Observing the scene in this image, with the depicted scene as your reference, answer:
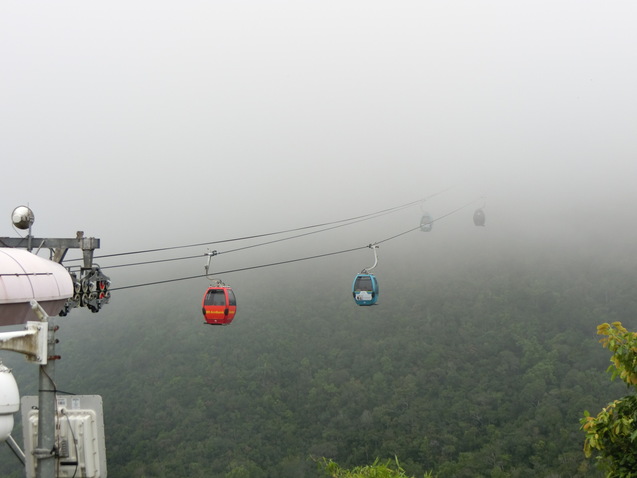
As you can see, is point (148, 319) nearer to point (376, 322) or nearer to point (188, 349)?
point (188, 349)

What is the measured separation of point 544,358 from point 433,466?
50160 millimetres

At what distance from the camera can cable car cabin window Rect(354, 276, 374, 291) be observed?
91.1 feet

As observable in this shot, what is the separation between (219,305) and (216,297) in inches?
12.9

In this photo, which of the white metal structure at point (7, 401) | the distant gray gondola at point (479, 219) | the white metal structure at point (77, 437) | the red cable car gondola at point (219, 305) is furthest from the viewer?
the distant gray gondola at point (479, 219)

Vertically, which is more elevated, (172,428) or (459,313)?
(459,313)

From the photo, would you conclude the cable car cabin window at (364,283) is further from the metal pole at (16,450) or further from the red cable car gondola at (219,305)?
the metal pole at (16,450)

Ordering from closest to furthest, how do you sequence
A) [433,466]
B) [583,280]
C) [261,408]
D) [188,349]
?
1. [433,466]
2. [261,408]
3. [188,349]
4. [583,280]

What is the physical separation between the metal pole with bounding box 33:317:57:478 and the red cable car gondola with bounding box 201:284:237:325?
16.3 meters

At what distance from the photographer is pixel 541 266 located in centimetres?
19788

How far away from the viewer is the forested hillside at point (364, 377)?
4055 inches

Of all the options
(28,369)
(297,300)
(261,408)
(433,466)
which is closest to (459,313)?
(297,300)

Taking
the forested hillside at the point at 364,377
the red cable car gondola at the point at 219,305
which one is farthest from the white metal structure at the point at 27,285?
the forested hillside at the point at 364,377

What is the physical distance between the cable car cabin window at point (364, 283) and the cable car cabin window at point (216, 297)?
702 cm

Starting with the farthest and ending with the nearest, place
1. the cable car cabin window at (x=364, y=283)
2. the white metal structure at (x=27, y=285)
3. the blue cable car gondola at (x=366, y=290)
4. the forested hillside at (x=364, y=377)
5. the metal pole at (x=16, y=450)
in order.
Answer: the forested hillside at (x=364, y=377) < the cable car cabin window at (x=364, y=283) < the blue cable car gondola at (x=366, y=290) < the white metal structure at (x=27, y=285) < the metal pole at (x=16, y=450)
